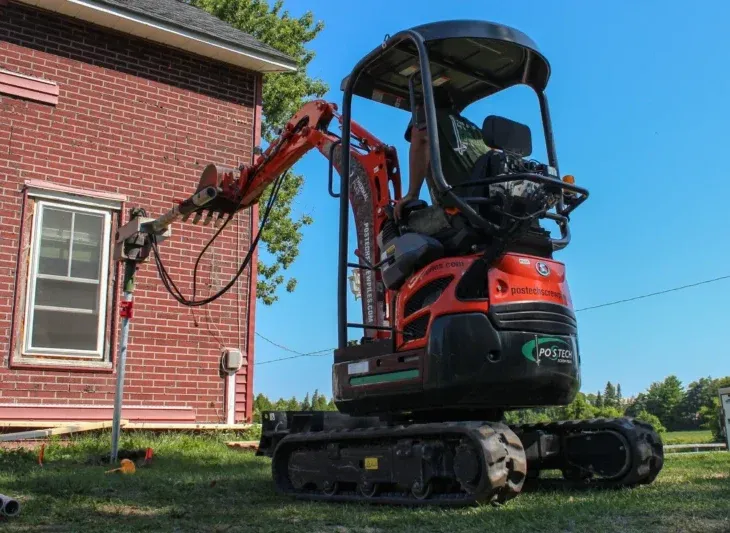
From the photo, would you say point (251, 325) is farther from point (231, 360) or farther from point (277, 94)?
point (277, 94)

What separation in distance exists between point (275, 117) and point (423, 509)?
20.4m

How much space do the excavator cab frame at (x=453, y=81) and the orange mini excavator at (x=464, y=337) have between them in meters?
0.02

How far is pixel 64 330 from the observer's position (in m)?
9.60

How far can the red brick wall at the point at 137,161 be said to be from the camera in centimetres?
948

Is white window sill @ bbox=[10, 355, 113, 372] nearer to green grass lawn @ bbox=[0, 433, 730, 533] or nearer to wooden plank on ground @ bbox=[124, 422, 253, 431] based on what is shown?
wooden plank on ground @ bbox=[124, 422, 253, 431]

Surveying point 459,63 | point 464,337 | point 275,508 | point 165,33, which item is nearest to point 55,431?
point 275,508

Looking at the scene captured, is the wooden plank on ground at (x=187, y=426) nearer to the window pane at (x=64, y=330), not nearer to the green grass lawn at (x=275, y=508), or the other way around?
the window pane at (x=64, y=330)

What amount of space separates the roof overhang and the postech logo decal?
307 inches

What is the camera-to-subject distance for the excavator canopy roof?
18.1 feet

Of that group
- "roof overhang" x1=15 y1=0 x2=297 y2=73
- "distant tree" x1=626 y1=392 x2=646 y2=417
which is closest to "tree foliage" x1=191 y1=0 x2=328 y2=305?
"roof overhang" x1=15 y1=0 x2=297 y2=73

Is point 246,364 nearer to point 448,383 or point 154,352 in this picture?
point 154,352

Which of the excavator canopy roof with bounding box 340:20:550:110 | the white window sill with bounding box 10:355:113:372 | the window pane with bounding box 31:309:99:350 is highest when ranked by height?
the excavator canopy roof with bounding box 340:20:550:110

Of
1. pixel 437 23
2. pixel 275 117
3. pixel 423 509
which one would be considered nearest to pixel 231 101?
pixel 437 23

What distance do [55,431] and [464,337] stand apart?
5.82 metres
